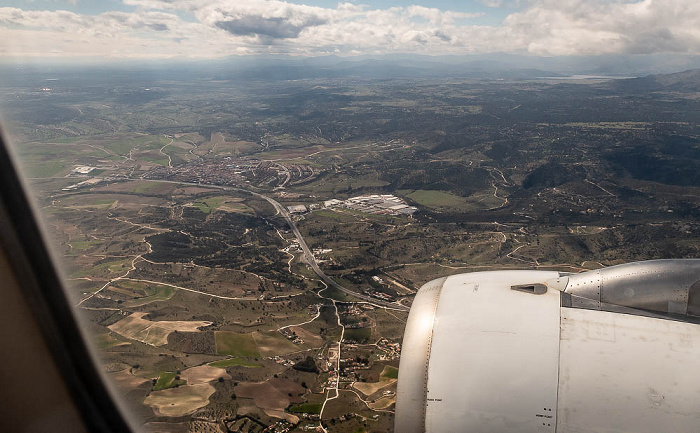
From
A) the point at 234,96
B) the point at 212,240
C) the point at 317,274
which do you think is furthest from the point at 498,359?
the point at 234,96

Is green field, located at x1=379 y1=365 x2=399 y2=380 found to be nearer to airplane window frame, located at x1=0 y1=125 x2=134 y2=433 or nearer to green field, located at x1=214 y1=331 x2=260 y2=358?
green field, located at x1=214 y1=331 x2=260 y2=358

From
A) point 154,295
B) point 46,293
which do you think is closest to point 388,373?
point 154,295

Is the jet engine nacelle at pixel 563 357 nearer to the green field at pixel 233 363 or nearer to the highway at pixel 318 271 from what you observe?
the green field at pixel 233 363

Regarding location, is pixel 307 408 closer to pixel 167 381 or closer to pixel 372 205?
pixel 167 381

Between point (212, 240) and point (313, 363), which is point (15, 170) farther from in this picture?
point (212, 240)

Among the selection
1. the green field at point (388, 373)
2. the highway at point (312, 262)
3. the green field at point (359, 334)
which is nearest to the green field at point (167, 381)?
the green field at point (388, 373)

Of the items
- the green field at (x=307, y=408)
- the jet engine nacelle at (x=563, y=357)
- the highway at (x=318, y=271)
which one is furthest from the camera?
the highway at (x=318, y=271)
